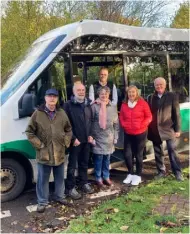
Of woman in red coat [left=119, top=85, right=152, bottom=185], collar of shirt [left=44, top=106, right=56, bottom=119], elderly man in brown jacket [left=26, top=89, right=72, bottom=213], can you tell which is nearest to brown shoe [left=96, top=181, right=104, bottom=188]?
woman in red coat [left=119, top=85, right=152, bottom=185]

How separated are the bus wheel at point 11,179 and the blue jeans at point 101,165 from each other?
1171 millimetres

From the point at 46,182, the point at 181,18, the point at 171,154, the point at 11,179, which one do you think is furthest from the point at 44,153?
the point at 181,18

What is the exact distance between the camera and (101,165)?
5.84 metres

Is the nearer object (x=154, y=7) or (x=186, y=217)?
(x=186, y=217)

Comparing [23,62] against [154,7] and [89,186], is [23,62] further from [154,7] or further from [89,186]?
[154,7]

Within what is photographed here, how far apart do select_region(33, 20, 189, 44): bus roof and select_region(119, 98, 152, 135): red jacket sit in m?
1.23

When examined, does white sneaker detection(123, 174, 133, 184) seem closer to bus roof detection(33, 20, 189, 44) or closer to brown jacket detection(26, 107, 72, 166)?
brown jacket detection(26, 107, 72, 166)

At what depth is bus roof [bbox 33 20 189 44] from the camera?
557cm

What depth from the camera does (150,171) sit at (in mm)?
6785

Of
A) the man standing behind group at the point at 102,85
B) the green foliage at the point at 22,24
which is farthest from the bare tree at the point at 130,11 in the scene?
the man standing behind group at the point at 102,85

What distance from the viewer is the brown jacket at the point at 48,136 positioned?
4715mm

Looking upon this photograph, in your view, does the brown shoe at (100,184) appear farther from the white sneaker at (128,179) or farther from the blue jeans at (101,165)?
the white sneaker at (128,179)

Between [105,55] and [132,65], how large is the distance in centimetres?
62

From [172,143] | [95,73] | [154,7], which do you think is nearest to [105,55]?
[95,73]
